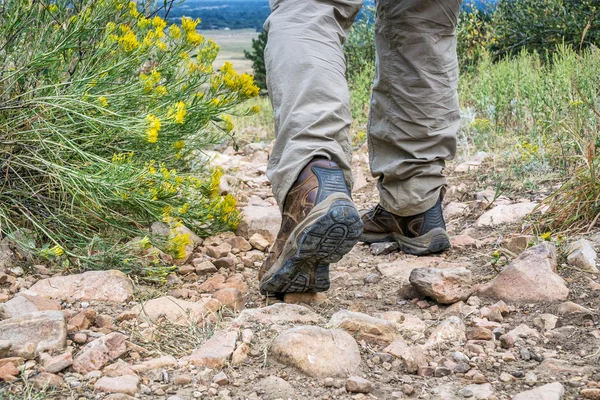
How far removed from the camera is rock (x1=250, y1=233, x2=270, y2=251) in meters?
2.98

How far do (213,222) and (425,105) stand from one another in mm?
996

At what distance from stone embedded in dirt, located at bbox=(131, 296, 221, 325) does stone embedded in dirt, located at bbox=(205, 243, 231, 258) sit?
69 centimetres

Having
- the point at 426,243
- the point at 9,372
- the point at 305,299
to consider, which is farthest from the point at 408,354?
the point at 426,243

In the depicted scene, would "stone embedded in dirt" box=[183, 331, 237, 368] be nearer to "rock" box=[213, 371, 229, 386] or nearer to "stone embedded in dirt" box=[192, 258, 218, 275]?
"rock" box=[213, 371, 229, 386]

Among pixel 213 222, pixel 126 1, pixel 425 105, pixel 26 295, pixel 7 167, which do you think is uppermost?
pixel 126 1

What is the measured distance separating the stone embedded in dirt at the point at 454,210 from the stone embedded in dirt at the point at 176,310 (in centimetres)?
172

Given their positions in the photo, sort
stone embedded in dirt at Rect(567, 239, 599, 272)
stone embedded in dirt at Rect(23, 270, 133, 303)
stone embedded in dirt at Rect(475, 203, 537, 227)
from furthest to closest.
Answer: stone embedded in dirt at Rect(475, 203, 537, 227) → stone embedded in dirt at Rect(567, 239, 599, 272) → stone embedded in dirt at Rect(23, 270, 133, 303)

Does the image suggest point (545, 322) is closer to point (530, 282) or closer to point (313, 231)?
point (530, 282)

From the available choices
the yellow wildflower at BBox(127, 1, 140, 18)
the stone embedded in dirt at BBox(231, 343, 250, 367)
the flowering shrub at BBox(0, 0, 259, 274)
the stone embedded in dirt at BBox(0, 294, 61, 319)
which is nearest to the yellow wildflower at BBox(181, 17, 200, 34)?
the flowering shrub at BBox(0, 0, 259, 274)

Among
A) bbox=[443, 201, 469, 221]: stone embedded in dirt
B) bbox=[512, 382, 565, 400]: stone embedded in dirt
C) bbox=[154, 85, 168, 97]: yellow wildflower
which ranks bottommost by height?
bbox=[443, 201, 469, 221]: stone embedded in dirt

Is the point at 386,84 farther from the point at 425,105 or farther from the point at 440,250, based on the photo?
the point at 440,250

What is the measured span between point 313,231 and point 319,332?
0.99 feet

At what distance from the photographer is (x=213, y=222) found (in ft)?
9.96

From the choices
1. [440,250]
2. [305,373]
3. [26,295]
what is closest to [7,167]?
[26,295]
